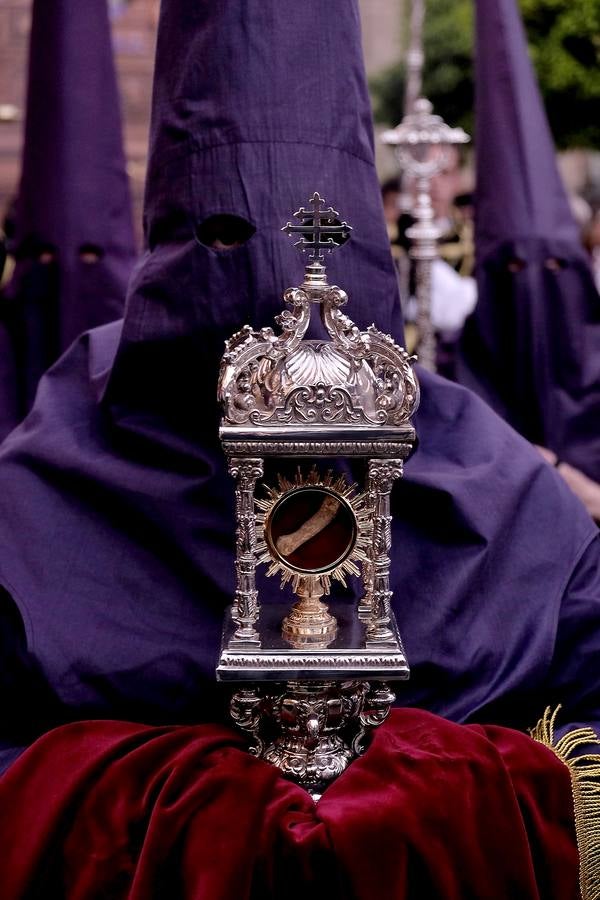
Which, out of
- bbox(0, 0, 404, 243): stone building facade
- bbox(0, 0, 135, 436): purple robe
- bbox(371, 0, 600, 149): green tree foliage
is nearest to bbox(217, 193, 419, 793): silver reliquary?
bbox(0, 0, 135, 436): purple robe

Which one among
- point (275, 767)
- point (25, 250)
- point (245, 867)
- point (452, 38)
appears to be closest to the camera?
point (245, 867)

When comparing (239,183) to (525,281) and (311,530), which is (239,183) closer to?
(311,530)

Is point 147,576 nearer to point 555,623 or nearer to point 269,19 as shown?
point 555,623

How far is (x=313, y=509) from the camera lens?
5.77 feet

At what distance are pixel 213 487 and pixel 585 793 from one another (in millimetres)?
783

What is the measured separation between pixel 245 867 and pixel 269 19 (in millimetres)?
1370

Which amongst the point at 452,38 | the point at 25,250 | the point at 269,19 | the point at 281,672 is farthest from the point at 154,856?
the point at 452,38

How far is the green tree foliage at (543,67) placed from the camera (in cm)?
882

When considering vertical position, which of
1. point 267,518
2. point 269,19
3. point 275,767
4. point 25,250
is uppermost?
point 269,19

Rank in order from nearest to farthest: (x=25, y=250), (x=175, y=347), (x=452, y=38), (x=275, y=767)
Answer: (x=275, y=767)
(x=175, y=347)
(x=25, y=250)
(x=452, y=38)

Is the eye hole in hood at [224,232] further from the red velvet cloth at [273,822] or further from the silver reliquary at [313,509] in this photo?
the red velvet cloth at [273,822]

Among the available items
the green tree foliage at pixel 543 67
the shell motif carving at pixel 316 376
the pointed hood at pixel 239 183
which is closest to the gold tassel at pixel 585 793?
the shell motif carving at pixel 316 376

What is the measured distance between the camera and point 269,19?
2.05 meters

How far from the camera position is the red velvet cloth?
66.9 inches
